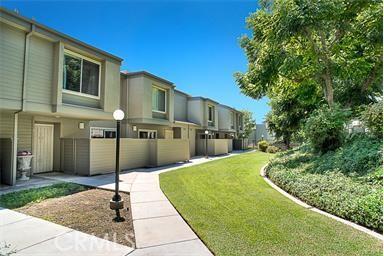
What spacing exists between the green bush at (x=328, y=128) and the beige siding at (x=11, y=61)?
449 inches

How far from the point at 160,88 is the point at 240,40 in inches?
262

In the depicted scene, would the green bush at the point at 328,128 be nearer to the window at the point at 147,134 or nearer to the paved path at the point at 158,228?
the paved path at the point at 158,228

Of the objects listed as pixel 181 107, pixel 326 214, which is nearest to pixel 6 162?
pixel 326 214

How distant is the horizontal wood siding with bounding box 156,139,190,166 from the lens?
15727mm

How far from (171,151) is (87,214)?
36.4 feet

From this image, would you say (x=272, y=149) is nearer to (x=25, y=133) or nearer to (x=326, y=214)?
(x=326, y=214)

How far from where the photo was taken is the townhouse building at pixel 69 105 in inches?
342

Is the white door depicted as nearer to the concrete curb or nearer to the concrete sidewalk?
the concrete sidewalk

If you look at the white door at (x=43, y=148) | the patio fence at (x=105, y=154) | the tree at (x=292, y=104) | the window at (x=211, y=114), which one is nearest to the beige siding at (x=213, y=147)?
the window at (x=211, y=114)

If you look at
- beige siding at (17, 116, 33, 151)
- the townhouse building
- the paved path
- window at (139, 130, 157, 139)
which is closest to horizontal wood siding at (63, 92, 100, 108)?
the townhouse building

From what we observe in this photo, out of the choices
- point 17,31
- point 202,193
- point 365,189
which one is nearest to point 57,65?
point 17,31

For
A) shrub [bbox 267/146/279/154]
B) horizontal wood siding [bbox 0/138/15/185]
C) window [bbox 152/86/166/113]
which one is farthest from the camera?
shrub [bbox 267/146/279/154]

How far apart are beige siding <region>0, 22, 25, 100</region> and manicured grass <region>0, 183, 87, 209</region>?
330 cm

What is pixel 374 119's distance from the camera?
26.6 ft
